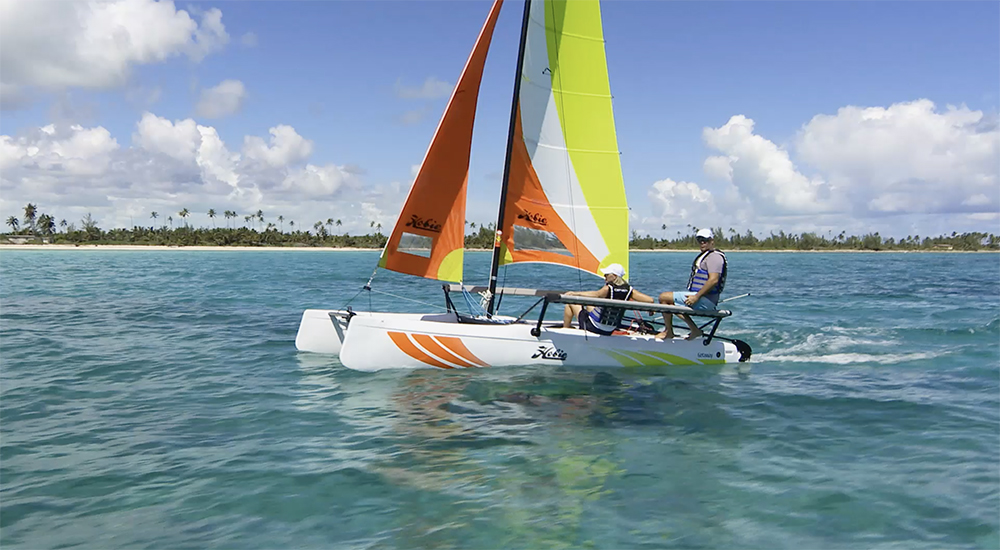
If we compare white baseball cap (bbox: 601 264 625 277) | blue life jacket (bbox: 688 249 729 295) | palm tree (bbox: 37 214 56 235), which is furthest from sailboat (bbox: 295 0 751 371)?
palm tree (bbox: 37 214 56 235)

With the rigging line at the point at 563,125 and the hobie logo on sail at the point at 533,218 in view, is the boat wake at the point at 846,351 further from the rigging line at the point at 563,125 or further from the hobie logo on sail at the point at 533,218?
the hobie logo on sail at the point at 533,218

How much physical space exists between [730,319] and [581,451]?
47.5 feet

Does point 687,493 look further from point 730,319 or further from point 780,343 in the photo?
point 730,319

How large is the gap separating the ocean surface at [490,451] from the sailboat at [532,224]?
524mm

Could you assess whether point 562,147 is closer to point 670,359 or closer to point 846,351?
point 670,359

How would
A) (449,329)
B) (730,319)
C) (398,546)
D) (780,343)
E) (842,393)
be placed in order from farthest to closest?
(730,319)
(780,343)
(449,329)
(842,393)
(398,546)

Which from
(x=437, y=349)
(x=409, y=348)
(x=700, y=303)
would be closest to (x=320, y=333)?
(x=409, y=348)

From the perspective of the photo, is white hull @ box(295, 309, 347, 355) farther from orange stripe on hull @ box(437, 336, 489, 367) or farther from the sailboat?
orange stripe on hull @ box(437, 336, 489, 367)

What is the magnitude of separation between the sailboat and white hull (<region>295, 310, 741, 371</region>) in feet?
0.07

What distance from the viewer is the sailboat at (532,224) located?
11.7m

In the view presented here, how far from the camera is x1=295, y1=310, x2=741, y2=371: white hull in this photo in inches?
453

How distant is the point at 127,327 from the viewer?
1714 centimetres

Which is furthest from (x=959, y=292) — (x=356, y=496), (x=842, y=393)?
(x=356, y=496)

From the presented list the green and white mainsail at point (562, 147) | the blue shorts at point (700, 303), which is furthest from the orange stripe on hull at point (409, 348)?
the blue shorts at point (700, 303)
